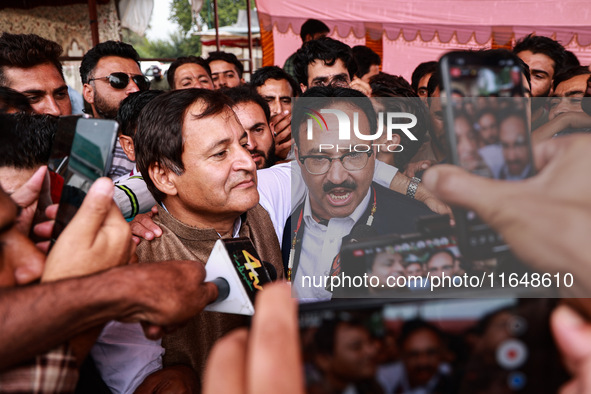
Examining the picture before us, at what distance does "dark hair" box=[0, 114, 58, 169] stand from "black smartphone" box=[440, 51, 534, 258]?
998 mm

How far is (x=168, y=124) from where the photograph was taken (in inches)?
66.9

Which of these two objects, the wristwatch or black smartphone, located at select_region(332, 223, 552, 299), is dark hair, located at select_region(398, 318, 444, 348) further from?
the wristwatch

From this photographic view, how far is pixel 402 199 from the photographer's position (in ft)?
3.09

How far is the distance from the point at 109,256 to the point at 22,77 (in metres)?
2.18

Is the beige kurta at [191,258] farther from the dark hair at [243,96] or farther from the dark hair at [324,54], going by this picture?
the dark hair at [324,54]

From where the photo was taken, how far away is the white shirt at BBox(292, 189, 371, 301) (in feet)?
3.35

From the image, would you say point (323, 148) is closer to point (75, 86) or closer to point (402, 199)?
point (402, 199)

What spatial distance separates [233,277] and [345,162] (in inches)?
15.2

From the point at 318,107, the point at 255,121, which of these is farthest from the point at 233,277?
the point at 255,121

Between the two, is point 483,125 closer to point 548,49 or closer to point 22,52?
point 22,52

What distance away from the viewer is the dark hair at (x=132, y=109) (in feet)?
8.69

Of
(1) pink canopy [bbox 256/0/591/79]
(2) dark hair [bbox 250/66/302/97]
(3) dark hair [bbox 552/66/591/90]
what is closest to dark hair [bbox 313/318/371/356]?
(3) dark hair [bbox 552/66/591/90]

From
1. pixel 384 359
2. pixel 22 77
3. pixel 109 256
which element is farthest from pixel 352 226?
pixel 22 77

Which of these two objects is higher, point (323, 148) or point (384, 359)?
point (323, 148)
